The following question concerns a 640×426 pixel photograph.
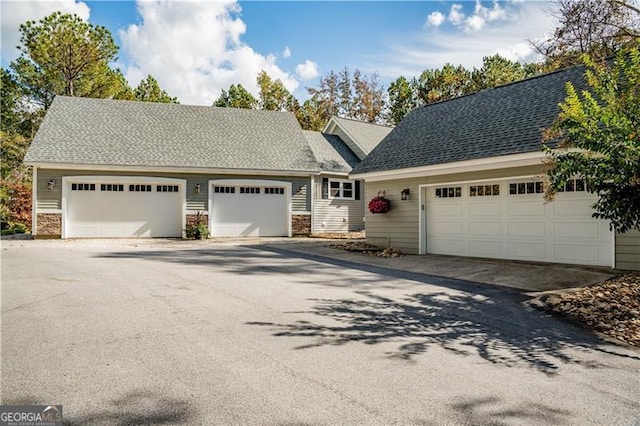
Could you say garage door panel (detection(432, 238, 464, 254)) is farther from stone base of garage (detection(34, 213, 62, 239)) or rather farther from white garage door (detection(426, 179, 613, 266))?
stone base of garage (detection(34, 213, 62, 239))

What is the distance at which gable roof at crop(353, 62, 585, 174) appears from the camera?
10695 millimetres

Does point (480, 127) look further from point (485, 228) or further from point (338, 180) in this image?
point (338, 180)

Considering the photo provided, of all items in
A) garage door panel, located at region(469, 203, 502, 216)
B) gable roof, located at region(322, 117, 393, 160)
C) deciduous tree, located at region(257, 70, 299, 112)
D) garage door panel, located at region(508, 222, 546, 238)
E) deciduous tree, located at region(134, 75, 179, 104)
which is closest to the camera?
garage door panel, located at region(508, 222, 546, 238)

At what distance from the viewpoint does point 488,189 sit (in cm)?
1126

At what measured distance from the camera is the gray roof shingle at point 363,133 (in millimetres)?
23547

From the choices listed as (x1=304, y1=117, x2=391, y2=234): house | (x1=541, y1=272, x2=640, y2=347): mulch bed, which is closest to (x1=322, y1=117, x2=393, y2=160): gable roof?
(x1=304, y1=117, x2=391, y2=234): house

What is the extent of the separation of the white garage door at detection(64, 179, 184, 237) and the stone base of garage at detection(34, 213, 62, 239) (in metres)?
0.27

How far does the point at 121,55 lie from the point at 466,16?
25201 millimetres

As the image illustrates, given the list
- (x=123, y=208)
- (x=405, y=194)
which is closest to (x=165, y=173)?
(x=123, y=208)

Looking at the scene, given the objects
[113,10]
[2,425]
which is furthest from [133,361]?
[113,10]

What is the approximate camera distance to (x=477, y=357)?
4156mm

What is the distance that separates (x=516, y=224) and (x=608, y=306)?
15.4 ft

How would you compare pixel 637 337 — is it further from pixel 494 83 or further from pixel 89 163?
pixel 494 83

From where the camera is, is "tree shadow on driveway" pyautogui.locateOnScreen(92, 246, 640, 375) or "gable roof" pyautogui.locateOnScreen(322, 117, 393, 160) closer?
"tree shadow on driveway" pyautogui.locateOnScreen(92, 246, 640, 375)
